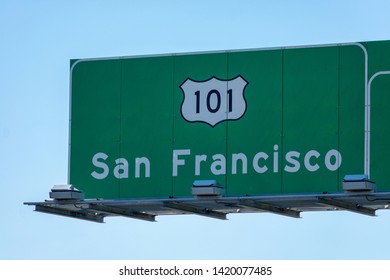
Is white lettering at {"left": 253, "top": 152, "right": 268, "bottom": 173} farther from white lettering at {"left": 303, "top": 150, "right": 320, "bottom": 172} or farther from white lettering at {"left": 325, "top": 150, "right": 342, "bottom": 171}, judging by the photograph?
white lettering at {"left": 325, "top": 150, "right": 342, "bottom": 171}

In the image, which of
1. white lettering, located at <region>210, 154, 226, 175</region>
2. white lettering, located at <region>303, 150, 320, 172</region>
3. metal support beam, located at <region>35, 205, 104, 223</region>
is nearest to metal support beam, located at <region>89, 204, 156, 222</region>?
metal support beam, located at <region>35, 205, 104, 223</region>

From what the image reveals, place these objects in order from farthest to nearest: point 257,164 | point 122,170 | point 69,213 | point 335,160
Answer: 1. point 69,213
2. point 122,170
3. point 257,164
4. point 335,160

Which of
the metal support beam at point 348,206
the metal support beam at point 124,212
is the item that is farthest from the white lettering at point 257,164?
the metal support beam at point 124,212

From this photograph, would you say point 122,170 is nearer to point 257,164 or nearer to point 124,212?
point 124,212

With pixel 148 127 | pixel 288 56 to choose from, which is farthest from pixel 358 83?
pixel 148 127

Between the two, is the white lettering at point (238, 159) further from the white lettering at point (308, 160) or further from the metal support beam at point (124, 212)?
the metal support beam at point (124, 212)

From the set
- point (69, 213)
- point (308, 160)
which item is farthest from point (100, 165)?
point (308, 160)

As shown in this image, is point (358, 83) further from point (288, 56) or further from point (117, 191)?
point (117, 191)
